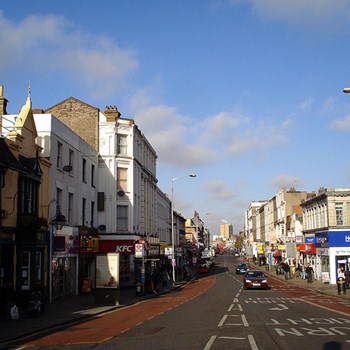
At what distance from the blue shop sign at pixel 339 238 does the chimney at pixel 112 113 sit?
23.7m

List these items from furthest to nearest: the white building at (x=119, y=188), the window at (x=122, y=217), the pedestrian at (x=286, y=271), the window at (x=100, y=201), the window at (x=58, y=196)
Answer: the pedestrian at (x=286, y=271) < the window at (x=122, y=217) < the white building at (x=119, y=188) < the window at (x=100, y=201) < the window at (x=58, y=196)

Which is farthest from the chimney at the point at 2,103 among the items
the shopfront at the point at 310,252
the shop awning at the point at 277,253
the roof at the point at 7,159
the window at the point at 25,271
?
the shop awning at the point at 277,253

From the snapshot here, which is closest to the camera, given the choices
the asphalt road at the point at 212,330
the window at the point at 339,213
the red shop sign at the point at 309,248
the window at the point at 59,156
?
the asphalt road at the point at 212,330

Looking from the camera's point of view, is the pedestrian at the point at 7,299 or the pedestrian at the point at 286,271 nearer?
the pedestrian at the point at 7,299

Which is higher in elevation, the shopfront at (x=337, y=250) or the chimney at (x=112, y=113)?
the chimney at (x=112, y=113)

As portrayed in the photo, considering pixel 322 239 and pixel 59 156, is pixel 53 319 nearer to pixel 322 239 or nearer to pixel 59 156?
pixel 59 156

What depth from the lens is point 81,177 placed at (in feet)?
126

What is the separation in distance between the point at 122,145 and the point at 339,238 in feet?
75.7

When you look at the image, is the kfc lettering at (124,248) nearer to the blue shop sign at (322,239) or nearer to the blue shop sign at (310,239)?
the blue shop sign at (322,239)

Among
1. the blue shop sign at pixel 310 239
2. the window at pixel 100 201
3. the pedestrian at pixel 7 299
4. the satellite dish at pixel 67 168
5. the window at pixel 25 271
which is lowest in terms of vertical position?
the pedestrian at pixel 7 299

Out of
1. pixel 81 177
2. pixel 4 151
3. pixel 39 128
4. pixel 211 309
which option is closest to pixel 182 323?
pixel 211 309

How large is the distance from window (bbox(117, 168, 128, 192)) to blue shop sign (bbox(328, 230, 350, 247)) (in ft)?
67.6

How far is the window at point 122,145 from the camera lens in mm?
46188

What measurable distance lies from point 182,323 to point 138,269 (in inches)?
1184
